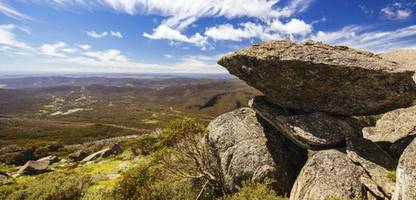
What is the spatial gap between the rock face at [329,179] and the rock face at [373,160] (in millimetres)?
443

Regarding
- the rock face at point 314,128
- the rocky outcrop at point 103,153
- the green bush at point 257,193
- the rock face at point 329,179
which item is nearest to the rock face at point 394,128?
the rock face at point 314,128

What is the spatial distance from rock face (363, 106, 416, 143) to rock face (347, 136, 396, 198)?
359 cm

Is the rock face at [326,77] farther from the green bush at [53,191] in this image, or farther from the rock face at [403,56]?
the green bush at [53,191]

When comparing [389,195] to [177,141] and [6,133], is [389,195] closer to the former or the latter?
[177,141]

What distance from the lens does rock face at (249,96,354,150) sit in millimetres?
18812

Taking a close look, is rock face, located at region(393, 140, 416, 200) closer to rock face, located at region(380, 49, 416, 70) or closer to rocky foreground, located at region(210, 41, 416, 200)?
rocky foreground, located at region(210, 41, 416, 200)

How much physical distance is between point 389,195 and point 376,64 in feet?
24.7

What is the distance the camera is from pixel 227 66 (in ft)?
77.1

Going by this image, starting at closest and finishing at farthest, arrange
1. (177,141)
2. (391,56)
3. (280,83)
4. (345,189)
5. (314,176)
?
(345,189) → (314,176) → (280,83) → (177,141) → (391,56)

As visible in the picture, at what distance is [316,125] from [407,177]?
293 inches

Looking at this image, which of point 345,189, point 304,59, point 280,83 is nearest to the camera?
point 345,189

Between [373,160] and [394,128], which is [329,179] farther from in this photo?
[394,128]

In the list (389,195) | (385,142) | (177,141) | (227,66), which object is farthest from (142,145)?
(389,195)

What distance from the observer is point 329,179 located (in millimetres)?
16250
